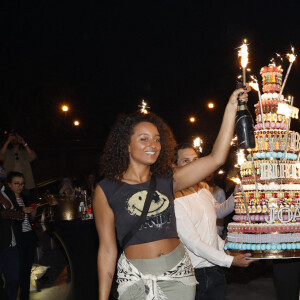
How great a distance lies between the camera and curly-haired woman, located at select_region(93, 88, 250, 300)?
3.52 metres

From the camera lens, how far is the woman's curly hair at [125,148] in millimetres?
3852

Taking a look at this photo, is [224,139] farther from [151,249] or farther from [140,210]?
[151,249]

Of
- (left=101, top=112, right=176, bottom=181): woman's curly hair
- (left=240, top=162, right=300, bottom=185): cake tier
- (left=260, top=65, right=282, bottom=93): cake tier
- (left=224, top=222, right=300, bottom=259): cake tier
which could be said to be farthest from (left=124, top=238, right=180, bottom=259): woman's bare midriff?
(left=260, top=65, right=282, bottom=93): cake tier

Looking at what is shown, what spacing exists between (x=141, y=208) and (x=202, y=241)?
1191mm

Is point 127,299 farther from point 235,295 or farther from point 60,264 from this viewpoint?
point 60,264

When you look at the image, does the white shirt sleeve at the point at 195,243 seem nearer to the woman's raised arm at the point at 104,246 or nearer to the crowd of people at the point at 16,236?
the woman's raised arm at the point at 104,246

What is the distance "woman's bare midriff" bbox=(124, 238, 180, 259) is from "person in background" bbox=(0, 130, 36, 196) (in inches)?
286

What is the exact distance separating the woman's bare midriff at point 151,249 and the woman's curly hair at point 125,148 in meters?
0.52

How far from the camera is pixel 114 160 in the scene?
12.8ft

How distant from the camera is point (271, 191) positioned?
5.04 metres

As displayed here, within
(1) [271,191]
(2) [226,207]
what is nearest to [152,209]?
(1) [271,191]

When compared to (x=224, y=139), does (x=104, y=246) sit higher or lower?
lower

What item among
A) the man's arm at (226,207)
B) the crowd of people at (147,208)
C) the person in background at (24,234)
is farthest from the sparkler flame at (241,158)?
the person in background at (24,234)

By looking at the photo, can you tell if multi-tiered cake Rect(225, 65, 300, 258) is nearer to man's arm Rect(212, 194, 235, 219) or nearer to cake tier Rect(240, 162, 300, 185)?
cake tier Rect(240, 162, 300, 185)
